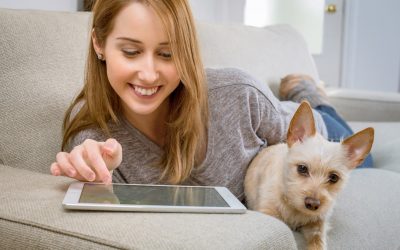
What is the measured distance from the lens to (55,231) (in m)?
0.90

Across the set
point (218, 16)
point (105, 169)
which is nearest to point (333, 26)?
point (218, 16)

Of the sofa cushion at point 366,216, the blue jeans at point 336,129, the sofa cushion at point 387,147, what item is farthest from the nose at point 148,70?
the sofa cushion at point 387,147

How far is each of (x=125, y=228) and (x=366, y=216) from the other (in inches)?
32.7

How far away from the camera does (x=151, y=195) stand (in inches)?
42.4

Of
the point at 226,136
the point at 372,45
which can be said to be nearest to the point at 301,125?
the point at 226,136

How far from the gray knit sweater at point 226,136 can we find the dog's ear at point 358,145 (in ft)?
1.23

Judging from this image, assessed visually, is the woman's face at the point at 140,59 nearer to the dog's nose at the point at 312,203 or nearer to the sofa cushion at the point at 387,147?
the dog's nose at the point at 312,203

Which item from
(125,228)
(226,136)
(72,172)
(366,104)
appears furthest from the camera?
(366,104)

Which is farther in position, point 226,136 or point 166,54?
point 226,136

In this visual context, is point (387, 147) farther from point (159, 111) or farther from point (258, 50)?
point (159, 111)

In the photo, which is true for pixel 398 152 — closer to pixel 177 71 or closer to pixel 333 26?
pixel 177 71

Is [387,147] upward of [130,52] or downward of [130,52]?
downward

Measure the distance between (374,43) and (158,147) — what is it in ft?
11.8

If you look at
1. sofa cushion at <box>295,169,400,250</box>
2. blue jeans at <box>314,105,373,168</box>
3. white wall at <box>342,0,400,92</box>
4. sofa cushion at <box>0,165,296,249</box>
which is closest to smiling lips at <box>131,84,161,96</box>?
sofa cushion at <box>0,165,296,249</box>
